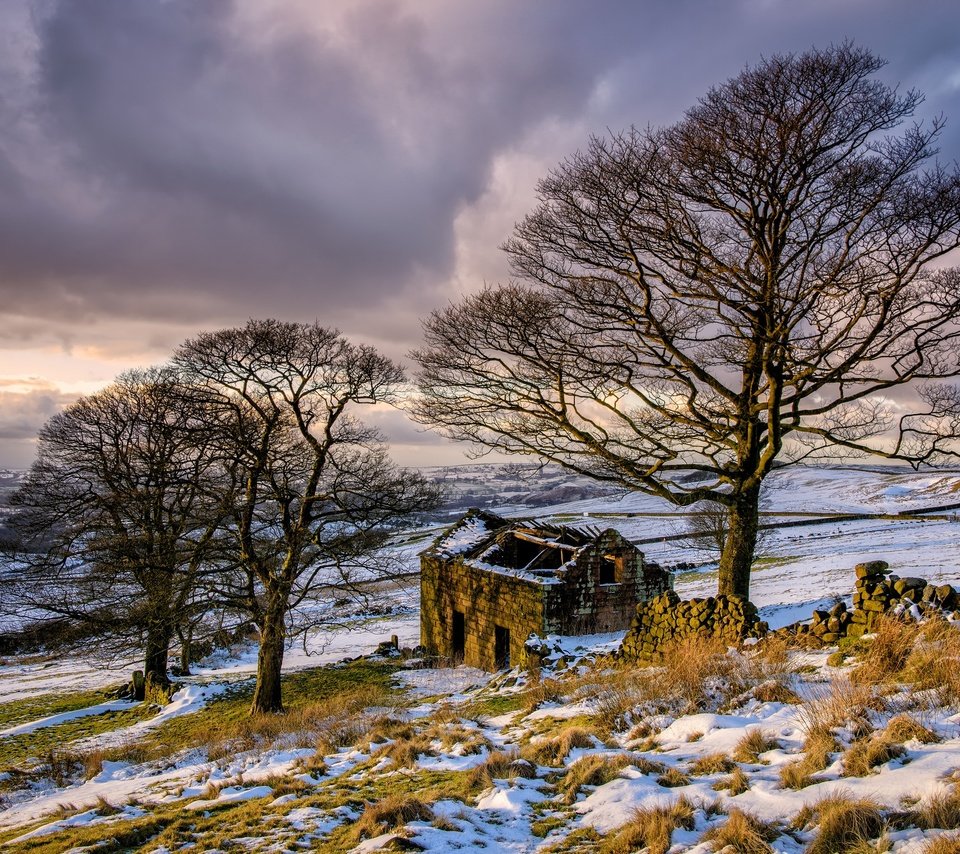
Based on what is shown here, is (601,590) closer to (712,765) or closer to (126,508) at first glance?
(712,765)

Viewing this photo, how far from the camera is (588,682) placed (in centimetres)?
937

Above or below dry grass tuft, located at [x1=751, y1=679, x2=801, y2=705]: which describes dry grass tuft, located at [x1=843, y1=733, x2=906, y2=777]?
above

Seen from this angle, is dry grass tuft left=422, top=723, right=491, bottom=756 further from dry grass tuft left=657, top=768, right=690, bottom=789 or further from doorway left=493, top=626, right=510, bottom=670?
doorway left=493, top=626, right=510, bottom=670

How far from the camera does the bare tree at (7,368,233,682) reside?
14.1m

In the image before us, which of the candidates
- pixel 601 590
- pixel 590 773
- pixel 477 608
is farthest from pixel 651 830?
pixel 477 608

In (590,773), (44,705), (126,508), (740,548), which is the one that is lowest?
(44,705)

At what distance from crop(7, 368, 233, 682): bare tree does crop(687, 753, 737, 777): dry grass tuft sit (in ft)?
36.6

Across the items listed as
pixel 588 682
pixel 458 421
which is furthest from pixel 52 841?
pixel 458 421

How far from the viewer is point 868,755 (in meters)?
4.22

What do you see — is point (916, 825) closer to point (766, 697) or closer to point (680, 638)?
point (766, 697)

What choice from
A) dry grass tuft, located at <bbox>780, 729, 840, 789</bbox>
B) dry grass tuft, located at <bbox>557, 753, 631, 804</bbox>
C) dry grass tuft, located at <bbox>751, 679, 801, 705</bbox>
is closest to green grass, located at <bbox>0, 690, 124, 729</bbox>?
dry grass tuft, located at <bbox>557, 753, 631, 804</bbox>

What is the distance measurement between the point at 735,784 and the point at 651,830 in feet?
3.15

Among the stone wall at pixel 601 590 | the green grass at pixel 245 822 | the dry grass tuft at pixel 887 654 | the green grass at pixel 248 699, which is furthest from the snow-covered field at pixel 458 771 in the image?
the stone wall at pixel 601 590

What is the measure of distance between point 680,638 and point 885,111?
9029mm
